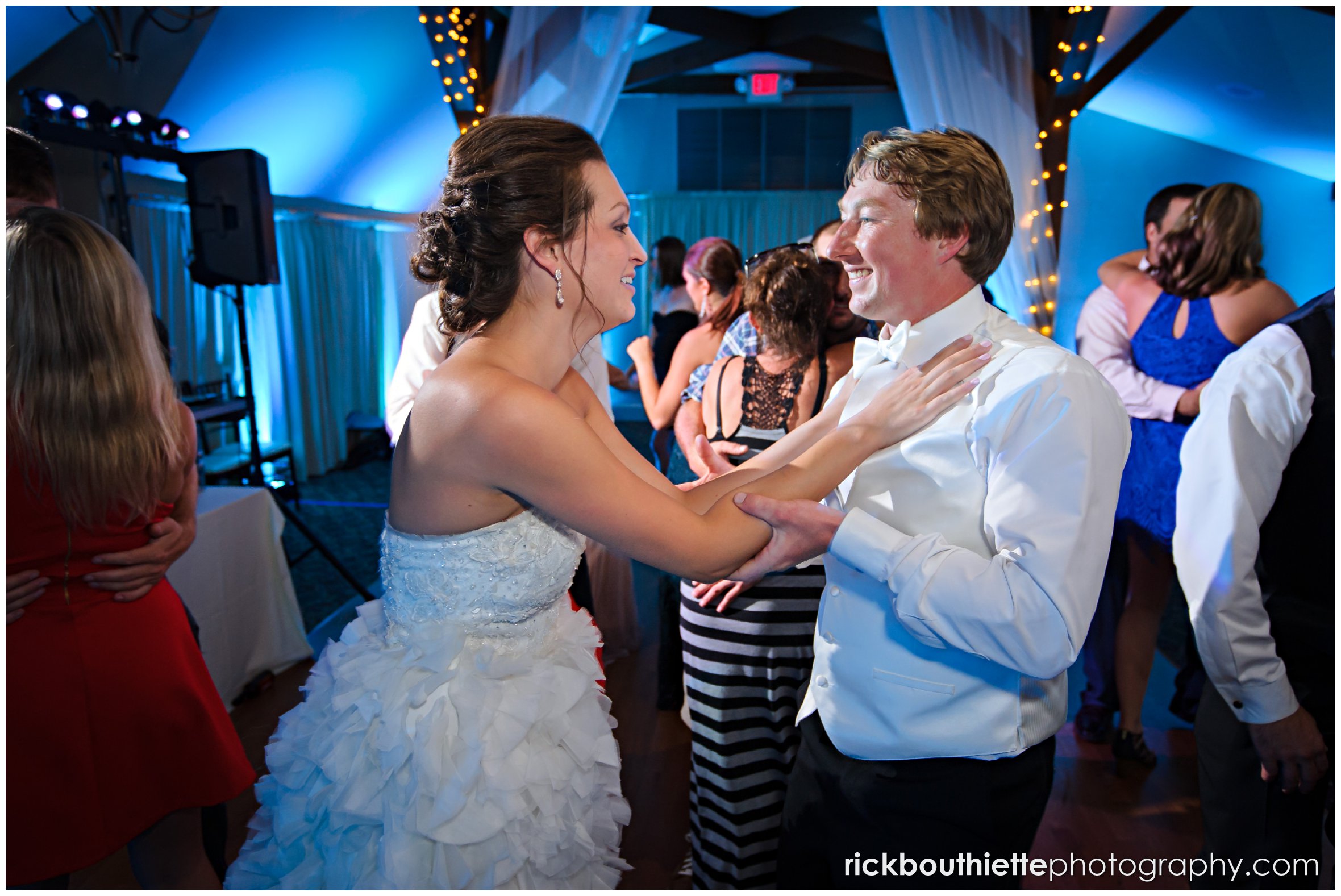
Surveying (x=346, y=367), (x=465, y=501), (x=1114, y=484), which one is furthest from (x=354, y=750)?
(x=346, y=367)

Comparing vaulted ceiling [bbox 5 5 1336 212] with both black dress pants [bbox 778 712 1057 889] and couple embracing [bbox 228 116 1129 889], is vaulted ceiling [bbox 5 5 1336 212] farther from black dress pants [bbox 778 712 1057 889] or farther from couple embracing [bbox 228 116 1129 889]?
black dress pants [bbox 778 712 1057 889]

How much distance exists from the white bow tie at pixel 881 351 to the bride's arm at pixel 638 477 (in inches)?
5.0

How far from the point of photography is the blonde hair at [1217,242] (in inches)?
99.9

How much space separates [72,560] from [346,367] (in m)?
7.69

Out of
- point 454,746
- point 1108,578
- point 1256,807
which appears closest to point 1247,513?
point 1256,807

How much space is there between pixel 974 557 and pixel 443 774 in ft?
2.78

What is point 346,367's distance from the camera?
8703mm

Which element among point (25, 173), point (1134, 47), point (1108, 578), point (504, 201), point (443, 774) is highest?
point (1134, 47)

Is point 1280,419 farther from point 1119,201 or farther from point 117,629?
point 1119,201

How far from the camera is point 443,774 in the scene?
1.17 meters

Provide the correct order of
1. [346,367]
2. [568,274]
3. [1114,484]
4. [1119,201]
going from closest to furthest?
1. [1114,484]
2. [568,274]
3. [1119,201]
4. [346,367]

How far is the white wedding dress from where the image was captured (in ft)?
3.84

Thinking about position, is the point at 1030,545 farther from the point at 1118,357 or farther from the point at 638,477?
the point at 1118,357

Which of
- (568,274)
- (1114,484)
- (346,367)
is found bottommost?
(346,367)
